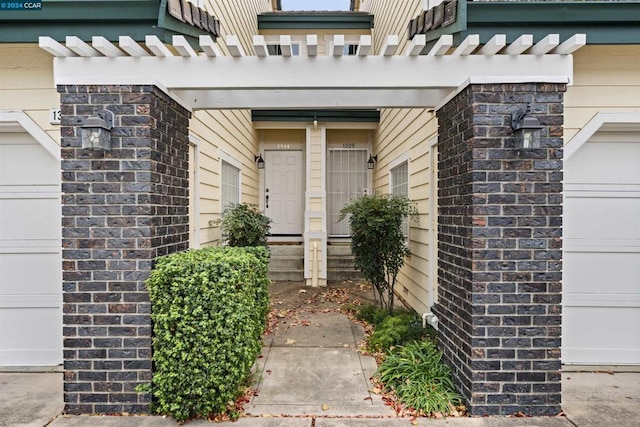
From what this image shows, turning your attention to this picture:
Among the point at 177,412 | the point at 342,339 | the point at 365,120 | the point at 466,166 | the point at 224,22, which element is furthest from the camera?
the point at 365,120

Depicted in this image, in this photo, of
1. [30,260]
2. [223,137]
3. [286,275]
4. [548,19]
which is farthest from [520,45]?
[286,275]

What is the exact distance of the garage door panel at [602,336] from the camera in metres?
3.65

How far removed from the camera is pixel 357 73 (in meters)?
2.92

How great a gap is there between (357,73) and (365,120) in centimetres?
495

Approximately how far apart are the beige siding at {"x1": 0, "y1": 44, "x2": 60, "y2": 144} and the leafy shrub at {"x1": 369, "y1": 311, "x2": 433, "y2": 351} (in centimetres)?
401

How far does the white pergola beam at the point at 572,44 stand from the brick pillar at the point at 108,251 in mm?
3235

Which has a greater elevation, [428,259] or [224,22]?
[224,22]

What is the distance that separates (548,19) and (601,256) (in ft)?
7.89

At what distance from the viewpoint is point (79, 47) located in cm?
273

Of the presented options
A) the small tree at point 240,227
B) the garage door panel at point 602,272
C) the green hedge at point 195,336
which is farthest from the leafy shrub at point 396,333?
the small tree at point 240,227

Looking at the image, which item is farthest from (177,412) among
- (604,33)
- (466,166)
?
(604,33)

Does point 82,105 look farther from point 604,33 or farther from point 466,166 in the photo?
point 604,33

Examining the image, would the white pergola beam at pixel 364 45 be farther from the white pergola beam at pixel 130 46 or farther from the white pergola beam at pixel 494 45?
the white pergola beam at pixel 130 46

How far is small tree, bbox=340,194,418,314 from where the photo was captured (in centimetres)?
484
